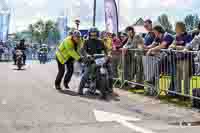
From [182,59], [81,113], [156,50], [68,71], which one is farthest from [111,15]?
[81,113]

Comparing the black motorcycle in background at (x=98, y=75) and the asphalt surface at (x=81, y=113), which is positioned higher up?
the black motorcycle in background at (x=98, y=75)

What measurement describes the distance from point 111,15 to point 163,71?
7.79 m

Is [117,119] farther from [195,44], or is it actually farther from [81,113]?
[195,44]

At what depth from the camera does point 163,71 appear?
36.1 ft

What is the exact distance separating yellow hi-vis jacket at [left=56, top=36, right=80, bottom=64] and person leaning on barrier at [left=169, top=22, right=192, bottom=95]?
10.0 ft

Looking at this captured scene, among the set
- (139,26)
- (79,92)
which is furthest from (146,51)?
(139,26)

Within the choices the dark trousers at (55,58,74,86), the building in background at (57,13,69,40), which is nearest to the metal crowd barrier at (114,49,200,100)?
the dark trousers at (55,58,74,86)

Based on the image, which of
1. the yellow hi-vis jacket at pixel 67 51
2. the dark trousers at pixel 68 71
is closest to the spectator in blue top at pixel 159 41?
the yellow hi-vis jacket at pixel 67 51

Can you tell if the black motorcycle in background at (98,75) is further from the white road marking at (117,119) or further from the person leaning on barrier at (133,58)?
the white road marking at (117,119)

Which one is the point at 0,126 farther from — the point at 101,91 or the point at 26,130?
the point at 101,91

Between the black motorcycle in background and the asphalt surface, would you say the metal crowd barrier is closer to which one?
the asphalt surface

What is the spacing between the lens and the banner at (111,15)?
59.0ft

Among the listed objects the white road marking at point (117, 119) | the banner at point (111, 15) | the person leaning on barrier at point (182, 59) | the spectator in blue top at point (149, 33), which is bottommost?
the white road marking at point (117, 119)

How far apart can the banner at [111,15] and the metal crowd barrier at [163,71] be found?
5.11m
